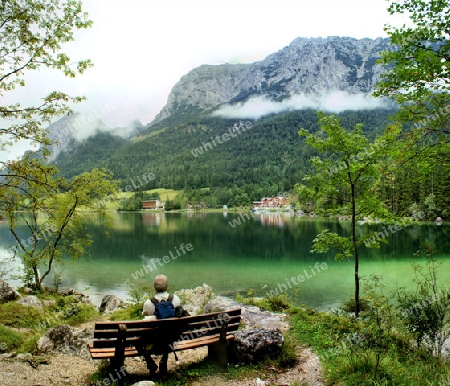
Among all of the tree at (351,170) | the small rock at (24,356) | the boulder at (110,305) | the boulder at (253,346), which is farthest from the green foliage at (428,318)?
the boulder at (110,305)

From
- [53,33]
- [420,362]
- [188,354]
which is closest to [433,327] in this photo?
[420,362]

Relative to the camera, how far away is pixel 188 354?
7.84m

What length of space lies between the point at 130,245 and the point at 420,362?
1781 inches

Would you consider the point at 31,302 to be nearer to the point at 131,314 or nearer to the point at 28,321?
the point at 28,321

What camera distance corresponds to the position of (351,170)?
33.5ft

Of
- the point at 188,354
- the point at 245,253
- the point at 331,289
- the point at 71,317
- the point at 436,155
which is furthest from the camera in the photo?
the point at 245,253

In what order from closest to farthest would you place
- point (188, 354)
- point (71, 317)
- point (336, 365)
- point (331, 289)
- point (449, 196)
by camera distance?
point (336, 365) → point (188, 354) → point (71, 317) → point (331, 289) → point (449, 196)

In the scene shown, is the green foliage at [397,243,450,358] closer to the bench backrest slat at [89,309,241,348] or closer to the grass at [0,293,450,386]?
the grass at [0,293,450,386]

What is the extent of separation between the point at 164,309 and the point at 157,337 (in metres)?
0.51

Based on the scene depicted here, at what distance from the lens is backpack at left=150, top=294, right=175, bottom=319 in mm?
6168

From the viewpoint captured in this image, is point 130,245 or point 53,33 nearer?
point 53,33

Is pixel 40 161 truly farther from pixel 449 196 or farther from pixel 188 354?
pixel 449 196

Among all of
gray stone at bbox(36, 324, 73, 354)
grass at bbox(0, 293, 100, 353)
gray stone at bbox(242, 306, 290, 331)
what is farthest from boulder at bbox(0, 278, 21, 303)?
gray stone at bbox(242, 306, 290, 331)

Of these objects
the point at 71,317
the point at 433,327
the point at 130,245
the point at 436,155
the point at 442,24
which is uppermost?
the point at 442,24
